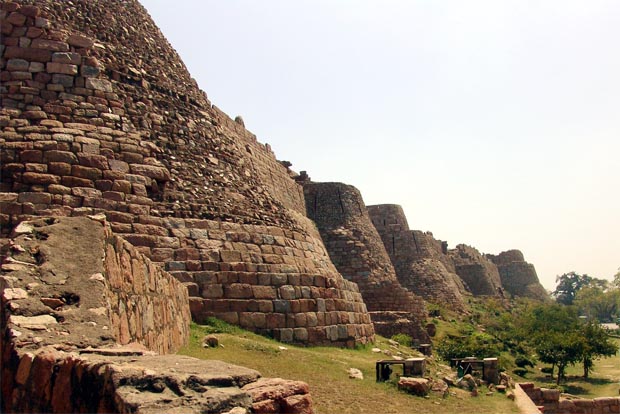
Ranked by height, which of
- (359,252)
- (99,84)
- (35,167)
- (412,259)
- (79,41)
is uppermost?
(79,41)

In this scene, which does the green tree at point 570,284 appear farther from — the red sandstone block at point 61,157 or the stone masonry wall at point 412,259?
the red sandstone block at point 61,157

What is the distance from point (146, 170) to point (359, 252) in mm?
16977

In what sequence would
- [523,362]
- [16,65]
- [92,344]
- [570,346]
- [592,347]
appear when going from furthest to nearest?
1. [592,347]
2. [523,362]
3. [570,346]
4. [16,65]
5. [92,344]

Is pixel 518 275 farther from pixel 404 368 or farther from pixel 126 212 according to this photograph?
pixel 126 212

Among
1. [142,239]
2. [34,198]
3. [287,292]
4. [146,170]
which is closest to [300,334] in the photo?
[287,292]

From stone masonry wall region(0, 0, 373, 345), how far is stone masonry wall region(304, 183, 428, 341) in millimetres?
10913

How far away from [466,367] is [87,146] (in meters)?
8.33

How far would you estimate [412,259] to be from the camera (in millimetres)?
34125

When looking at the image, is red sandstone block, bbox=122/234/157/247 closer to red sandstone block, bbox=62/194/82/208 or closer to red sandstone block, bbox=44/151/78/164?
red sandstone block, bbox=62/194/82/208

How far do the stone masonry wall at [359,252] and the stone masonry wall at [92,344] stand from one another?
17190mm

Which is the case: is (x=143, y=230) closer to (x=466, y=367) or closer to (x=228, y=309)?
(x=228, y=309)

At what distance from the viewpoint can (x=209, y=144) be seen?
1279cm

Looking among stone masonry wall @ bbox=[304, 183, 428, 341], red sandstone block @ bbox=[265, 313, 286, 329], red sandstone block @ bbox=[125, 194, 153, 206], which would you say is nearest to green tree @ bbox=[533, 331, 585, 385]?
stone masonry wall @ bbox=[304, 183, 428, 341]

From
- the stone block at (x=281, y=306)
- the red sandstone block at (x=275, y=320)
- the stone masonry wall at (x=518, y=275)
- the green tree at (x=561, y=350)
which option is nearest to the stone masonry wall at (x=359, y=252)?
the green tree at (x=561, y=350)
